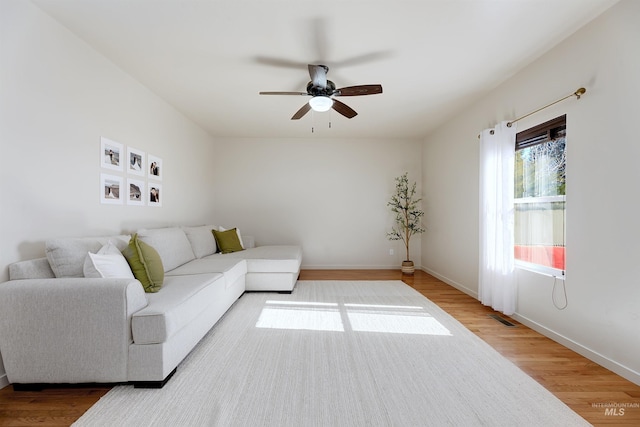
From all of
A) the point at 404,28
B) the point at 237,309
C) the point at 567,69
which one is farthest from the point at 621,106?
the point at 237,309

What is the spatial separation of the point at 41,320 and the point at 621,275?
3.94m

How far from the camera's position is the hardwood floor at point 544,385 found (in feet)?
5.41

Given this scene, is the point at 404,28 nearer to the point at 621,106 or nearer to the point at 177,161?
the point at 621,106

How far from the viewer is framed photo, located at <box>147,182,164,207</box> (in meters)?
3.74

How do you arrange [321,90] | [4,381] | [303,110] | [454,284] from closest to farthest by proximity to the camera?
1. [4,381]
2. [321,90]
3. [303,110]
4. [454,284]

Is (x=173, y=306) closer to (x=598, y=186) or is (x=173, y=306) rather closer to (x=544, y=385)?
(x=544, y=385)

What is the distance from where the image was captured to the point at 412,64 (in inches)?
119

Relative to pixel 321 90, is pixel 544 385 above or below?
below

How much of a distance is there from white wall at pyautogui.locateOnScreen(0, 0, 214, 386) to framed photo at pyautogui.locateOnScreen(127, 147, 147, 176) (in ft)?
0.28

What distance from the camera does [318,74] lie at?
2926mm

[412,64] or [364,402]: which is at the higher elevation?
[412,64]

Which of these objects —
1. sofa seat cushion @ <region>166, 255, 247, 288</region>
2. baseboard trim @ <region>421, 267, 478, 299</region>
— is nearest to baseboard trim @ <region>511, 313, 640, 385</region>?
baseboard trim @ <region>421, 267, 478, 299</region>

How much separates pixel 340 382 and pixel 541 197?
2679 millimetres

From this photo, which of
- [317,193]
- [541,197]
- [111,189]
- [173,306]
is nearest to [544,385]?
[541,197]
